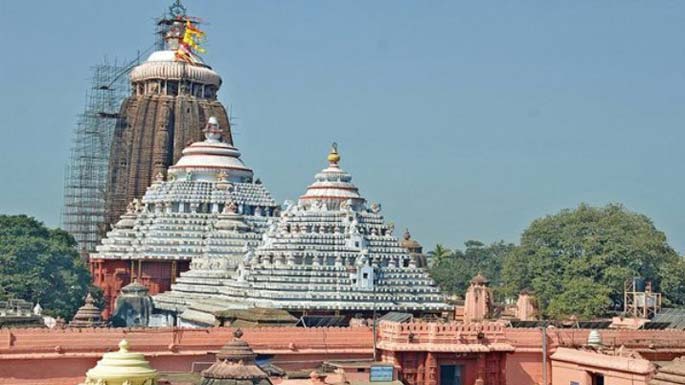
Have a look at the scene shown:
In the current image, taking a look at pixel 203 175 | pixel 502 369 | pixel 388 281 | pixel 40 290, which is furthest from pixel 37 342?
pixel 203 175

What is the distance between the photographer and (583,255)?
5378 centimetres

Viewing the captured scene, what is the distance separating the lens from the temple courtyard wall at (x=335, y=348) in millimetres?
27750

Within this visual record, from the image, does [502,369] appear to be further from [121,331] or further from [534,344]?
[121,331]

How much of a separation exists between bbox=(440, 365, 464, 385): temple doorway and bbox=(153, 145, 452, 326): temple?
11421mm

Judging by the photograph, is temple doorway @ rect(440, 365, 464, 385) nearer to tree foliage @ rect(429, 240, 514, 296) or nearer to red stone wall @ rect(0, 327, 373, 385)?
red stone wall @ rect(0, 327, 373, 385)

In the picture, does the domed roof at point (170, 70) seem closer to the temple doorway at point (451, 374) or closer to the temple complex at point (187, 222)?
the temple complex at point (187, 222)

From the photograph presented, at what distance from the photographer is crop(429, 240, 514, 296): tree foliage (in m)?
77.1

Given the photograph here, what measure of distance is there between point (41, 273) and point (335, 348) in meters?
22.4

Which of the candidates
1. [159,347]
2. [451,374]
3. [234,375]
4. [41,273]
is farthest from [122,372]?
[41,273]

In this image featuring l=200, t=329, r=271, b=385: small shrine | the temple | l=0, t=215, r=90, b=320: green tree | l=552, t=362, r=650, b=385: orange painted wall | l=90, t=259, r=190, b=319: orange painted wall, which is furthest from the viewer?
l=90, t=259, r=190, b=319: orange painted wall

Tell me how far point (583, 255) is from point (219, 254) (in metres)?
16.4

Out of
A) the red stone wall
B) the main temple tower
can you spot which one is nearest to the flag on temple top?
the main temple tower

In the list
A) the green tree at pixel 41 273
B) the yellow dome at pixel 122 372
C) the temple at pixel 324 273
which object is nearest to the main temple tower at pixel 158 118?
the green tree at pixel 41 273

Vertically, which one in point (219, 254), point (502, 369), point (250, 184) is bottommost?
point (502, 369)
